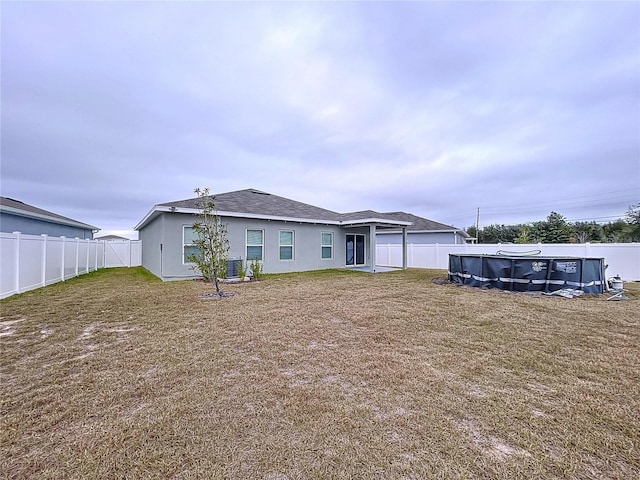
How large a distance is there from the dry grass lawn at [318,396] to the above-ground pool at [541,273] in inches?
125

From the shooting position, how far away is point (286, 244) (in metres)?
14.0

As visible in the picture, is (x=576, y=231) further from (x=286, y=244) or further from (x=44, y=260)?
(x=44, y=260)

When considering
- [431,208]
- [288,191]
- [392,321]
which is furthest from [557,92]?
[431,208]

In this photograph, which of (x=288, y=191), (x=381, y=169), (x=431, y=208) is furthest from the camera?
(x=431, y=208)

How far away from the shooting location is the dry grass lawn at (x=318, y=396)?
76.5 inches

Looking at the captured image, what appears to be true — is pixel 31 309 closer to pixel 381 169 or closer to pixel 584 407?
pixel 584 407

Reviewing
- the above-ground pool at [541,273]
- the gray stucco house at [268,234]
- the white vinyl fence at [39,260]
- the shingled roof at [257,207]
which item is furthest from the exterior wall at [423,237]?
the white vinyl fence at [39,260]

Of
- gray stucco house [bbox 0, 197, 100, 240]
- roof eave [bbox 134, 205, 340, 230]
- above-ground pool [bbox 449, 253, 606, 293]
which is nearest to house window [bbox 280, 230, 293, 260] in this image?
roof eave [bbox 134, 205, 340, 230]

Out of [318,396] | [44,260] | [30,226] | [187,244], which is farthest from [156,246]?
[318,396]

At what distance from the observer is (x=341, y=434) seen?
2.22m

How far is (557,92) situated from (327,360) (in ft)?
44.6

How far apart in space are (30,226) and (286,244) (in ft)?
38.3

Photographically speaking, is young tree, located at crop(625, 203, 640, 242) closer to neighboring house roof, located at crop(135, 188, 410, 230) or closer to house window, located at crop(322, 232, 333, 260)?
neighboring house roof, located at crop(135, 188, 410, 230)

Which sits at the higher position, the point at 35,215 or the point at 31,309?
the point at 35,215
